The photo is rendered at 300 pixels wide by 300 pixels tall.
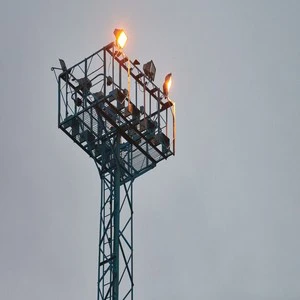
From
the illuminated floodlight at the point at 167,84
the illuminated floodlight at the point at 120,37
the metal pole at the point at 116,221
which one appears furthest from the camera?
the illuminated floodlight at the point at 167,84

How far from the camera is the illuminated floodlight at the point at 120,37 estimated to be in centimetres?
6881

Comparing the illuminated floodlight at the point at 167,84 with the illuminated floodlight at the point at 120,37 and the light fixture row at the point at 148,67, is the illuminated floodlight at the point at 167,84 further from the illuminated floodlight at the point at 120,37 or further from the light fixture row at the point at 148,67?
the illuminated floodlight at the point at 120,37

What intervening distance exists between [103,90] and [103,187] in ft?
12.2

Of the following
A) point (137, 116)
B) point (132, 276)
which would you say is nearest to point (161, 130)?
point (137, 116)

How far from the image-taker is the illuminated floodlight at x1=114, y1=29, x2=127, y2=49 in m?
68.8

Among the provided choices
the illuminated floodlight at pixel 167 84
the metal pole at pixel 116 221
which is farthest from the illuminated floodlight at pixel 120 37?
the metal pole at pixel 116 221

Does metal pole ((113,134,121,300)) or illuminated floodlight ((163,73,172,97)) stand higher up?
illuminated floodlight ((163,73,172,97))

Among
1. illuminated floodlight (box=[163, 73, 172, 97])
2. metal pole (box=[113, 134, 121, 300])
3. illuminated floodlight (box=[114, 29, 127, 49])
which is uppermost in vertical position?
illuminated floodlight (box=[114, 29, 127, 49])

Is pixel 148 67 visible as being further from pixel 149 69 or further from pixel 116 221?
pixel 116 221

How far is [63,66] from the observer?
2736 inches

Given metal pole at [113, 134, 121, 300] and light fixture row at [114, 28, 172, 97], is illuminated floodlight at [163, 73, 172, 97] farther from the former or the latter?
metal pole at [113, 134, 121, 300]

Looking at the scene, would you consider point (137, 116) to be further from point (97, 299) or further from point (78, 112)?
point (97, 299)

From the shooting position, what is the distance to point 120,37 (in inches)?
2712

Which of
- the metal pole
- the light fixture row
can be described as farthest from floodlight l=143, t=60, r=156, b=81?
the metal pole
